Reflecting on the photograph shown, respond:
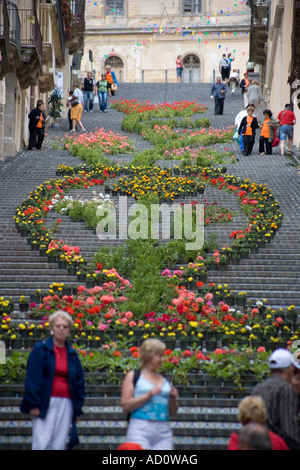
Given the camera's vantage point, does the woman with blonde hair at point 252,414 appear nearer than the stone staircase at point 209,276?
Yes

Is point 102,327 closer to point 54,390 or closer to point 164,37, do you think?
point 54,390

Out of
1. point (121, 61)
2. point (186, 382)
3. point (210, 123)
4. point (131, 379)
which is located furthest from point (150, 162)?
point (121, 61)

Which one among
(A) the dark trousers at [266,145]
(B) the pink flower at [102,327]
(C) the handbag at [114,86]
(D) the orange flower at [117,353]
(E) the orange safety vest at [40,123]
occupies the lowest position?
(D) the orange flower at [117,353]

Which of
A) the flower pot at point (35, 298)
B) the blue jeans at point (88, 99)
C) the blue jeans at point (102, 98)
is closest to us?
the flower pot at point (35, 298)

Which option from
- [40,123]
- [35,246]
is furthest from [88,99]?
[35,246]

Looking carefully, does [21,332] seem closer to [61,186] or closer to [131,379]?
[131,379]

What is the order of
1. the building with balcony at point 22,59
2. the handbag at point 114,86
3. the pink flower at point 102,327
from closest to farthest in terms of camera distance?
the pink flower at point 102,327 < the building with balcony at point 22,59 < the handbag at point 114,86

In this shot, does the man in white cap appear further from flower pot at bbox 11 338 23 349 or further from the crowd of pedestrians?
flower pot at bbox 11 338 23 349

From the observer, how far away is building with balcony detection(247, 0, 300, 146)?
20.8m

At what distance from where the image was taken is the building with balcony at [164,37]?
47.8 m

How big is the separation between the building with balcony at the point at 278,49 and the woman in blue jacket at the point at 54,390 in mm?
14147

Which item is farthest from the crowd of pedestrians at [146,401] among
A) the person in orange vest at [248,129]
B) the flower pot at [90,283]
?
the person in orange vest at [248,129]

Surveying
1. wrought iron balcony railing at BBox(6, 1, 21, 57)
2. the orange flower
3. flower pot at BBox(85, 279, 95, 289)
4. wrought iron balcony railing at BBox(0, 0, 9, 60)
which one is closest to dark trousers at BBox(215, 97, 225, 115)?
wrought iron balcony railing at BBox(6, 1, 21, 57)

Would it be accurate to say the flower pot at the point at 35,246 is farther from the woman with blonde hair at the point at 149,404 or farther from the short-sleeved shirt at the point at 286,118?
the short-sleeved shirt at the point at 286,118
